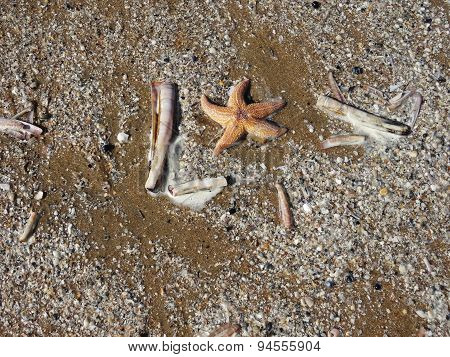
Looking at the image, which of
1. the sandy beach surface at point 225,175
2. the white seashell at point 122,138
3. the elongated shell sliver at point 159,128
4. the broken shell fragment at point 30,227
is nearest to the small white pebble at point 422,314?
the sandy beach surface at point 225,175

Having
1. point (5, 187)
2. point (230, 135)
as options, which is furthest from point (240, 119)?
point (5, 187)

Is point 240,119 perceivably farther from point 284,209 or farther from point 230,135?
point 284,209

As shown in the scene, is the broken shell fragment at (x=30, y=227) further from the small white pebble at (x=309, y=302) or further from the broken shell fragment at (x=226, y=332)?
the small white pebble at (x=309, y=302)

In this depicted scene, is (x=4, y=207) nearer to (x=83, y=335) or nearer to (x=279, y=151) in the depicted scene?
(x=83, y=335)
